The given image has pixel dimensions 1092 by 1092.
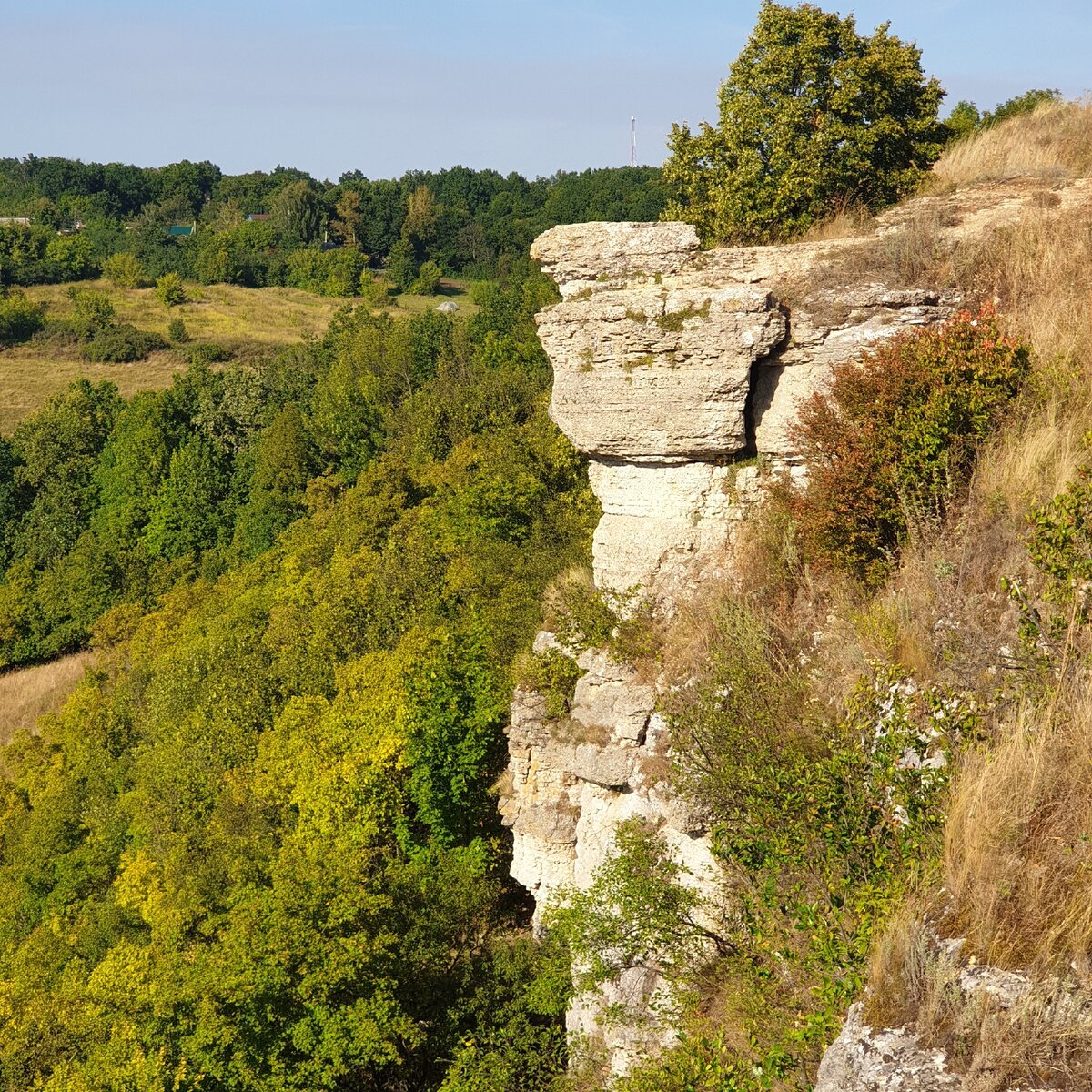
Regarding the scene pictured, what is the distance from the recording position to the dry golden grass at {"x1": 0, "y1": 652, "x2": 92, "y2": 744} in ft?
169

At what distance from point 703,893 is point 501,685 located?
11079mm

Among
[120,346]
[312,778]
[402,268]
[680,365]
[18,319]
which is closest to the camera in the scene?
[680,365]

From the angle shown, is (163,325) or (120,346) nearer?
(120,346)

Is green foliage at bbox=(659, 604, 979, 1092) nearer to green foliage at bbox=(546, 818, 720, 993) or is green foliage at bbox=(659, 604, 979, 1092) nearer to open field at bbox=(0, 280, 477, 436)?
green foliage at bbox=(546, 818, 720, 993)

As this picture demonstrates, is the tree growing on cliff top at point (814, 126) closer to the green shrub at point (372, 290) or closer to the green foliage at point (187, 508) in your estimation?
the green foliage at point (187, 508)

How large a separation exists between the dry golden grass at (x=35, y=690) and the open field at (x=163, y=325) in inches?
925

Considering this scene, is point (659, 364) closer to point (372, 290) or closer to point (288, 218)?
point (372, 290)

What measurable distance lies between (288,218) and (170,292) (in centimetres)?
3199

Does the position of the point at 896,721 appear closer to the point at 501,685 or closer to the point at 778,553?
the point at 778,553

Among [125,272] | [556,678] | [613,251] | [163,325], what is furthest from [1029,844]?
[125,272]

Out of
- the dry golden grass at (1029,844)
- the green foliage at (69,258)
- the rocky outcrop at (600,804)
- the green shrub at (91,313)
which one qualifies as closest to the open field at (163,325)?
the green shrub at (91,313)

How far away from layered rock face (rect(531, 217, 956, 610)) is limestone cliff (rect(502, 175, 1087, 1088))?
0.07ft

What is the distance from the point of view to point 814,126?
20000 mm

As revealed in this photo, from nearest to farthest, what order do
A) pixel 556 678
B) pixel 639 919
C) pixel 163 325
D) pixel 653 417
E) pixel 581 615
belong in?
pixel 639 919 < pixel 653 417 < pixel 581 615 < pixel 556 678 < pixel 163 325
